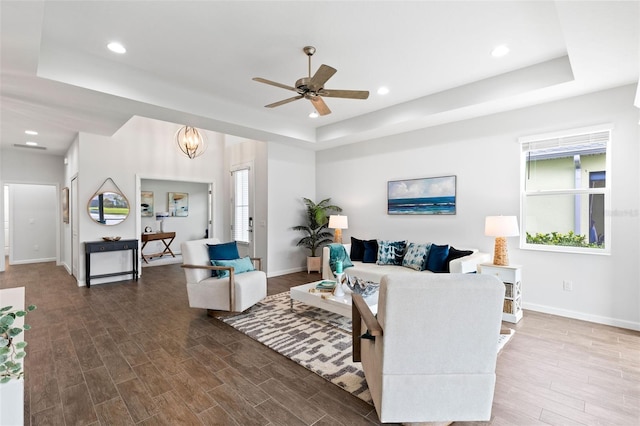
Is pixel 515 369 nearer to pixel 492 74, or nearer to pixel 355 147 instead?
pixel 492 74

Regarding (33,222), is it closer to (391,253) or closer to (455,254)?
(391,253)

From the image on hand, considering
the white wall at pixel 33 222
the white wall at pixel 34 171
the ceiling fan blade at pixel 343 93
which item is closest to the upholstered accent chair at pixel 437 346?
the ceiling fan blade at pixel 343 93

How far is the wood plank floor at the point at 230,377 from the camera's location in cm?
191

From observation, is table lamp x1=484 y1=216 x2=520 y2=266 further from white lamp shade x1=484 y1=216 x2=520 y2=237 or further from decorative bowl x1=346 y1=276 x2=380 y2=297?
decorative bowl x1=346 y1=276 x2=380 y2=297

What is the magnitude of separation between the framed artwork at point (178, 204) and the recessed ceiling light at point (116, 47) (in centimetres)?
587

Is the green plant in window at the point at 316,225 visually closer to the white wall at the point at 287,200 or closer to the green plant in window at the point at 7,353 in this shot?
the white wall at the point at 287,200

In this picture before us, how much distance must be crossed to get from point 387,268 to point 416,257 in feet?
1.52

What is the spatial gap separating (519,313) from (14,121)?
7.80 m

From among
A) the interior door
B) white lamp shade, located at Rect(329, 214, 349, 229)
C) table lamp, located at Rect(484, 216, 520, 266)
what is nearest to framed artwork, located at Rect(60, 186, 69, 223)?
the interior door

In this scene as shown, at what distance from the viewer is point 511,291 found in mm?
3557

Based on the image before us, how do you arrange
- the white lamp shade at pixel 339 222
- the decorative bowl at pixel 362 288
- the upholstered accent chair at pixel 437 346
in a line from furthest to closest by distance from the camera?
1. the white lamp shade at pixel 339 222
2. the decorative bowl at pixel 362 288
3. the upholstered accent chair at pixel 437 346

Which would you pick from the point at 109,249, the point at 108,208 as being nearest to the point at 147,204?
Answer: the point at 108,208

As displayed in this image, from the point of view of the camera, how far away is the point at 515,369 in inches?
97.0

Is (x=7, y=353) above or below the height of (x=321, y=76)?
below
